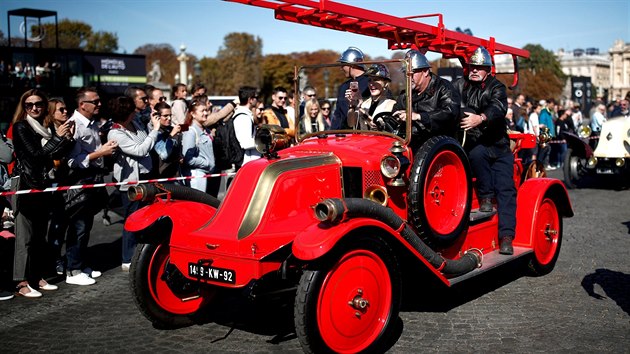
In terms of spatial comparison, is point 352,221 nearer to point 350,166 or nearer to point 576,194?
point 350,166

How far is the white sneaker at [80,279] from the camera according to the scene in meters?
7.16

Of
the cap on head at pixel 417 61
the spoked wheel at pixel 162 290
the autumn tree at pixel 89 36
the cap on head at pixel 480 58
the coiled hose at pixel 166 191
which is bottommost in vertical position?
the spoked wheel at pixel 162 290

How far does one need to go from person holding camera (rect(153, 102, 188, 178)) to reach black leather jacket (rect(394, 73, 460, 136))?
10.3 feet

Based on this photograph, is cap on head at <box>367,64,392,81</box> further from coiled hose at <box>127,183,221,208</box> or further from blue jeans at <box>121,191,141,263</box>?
blue jeans at <box>121,191,141,263</box>

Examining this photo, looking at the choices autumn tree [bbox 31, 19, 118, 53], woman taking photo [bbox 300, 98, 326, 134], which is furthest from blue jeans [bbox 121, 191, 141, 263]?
autumn tree [bbox 31, 19, 118, 53]

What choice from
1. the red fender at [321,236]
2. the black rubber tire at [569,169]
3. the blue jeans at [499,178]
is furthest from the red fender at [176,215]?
the black rubber tire at [569,169]

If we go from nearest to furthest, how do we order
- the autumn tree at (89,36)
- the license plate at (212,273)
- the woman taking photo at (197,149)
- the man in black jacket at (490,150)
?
the license plate at (212,273) → the man in black jacket at (490,150) → the woman taking photo at (197,149) → the autumn tree at (89,36)

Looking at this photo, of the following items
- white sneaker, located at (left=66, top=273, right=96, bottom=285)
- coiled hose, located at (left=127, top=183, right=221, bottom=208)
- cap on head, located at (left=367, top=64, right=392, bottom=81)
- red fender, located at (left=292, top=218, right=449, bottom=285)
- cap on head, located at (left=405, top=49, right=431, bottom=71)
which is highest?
cap on head, located at (left=405, top=49, right=431, bottom=71)

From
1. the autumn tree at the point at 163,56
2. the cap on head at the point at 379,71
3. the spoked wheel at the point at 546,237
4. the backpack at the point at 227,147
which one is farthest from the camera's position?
the autumn tree at the point at 163,56

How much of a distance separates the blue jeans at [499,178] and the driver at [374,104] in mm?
1171

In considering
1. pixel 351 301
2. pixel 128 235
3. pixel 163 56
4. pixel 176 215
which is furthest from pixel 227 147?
pixel 163 56

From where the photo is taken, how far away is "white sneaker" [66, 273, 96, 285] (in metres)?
7.16

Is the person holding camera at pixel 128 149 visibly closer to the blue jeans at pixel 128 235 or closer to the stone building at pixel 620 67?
the blue jeans at pixel 128 235

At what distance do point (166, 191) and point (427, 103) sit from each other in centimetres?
249
